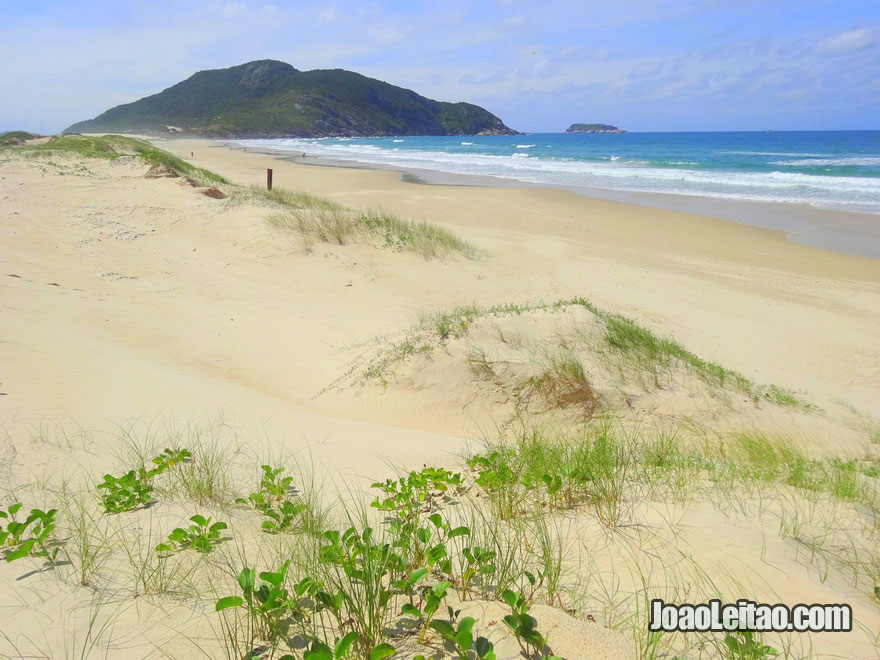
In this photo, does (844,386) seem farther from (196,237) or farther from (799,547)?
(196,237)

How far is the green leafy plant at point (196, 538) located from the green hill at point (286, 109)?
123313 millimetres

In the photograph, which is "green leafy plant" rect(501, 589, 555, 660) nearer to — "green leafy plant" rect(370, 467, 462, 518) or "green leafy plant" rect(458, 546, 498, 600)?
"green leafy plant" rect(458, 546, 498, 600)

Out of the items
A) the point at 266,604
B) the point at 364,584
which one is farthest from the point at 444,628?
the point at 266,604

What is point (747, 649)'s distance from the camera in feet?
6.20

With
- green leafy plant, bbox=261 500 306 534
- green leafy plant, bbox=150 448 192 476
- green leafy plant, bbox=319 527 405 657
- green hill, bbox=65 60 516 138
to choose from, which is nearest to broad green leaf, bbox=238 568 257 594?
green leafy plant, bbox=319 527 405 657

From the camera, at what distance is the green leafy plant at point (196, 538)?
2467 mm

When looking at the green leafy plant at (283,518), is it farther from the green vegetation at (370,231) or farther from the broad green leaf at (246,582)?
the green vegetation at (370,231)

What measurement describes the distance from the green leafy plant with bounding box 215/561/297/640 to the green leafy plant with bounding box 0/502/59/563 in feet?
3.07

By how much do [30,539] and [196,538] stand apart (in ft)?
2.13

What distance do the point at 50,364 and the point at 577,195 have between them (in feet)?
81.7

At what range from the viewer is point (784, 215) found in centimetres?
2123

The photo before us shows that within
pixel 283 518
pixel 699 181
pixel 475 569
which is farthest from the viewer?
pixel 699 181

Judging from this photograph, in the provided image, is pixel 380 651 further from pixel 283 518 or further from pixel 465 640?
pixel 283 518

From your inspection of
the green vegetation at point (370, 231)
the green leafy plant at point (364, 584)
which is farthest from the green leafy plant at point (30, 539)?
the green vegetation at point (370, 231)
